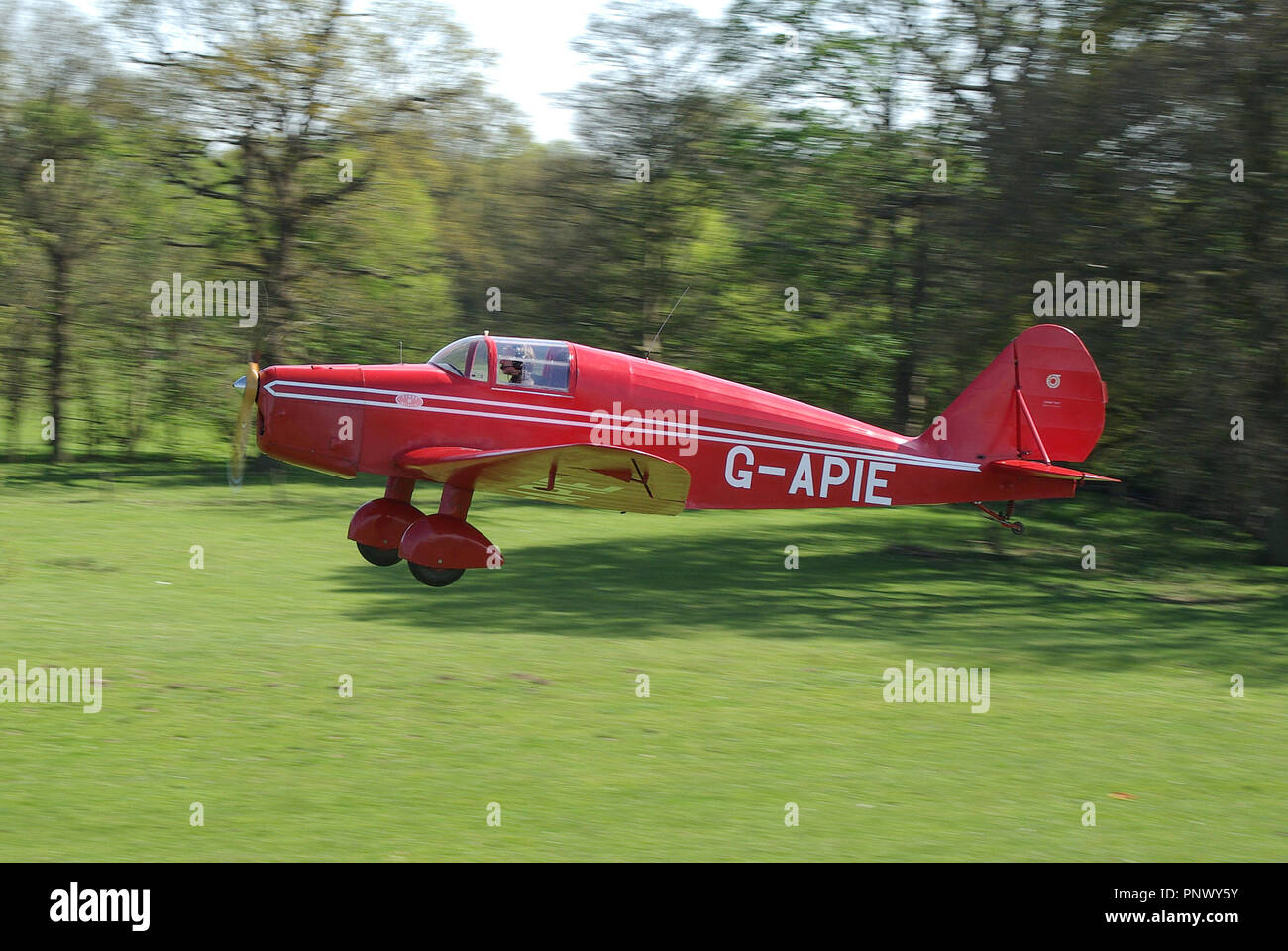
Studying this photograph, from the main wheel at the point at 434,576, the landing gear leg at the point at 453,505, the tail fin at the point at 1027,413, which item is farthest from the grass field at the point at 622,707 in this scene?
the tail fin at the point at 1027,413

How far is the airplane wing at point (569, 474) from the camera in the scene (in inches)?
430

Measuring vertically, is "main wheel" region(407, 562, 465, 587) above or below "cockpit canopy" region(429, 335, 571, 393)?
below

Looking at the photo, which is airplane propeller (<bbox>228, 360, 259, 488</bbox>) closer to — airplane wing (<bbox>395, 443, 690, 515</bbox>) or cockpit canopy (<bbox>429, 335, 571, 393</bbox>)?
airplane wing (<bbox>395, 443, 690, 515</bbox>)

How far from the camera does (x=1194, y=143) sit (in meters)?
15.9

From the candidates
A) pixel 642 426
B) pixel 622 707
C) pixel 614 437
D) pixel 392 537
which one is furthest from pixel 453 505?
pixel 622 707

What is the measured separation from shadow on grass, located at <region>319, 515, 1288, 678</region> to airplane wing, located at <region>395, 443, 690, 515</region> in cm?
132

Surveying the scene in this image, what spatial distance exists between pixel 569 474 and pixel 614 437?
135 centimetres

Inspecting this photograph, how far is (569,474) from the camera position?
1174 centimetres

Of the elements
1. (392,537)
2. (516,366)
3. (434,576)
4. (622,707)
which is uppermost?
(516,366)

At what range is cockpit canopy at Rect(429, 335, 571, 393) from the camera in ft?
41.9

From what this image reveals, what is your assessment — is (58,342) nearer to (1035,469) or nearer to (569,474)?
(569,474)

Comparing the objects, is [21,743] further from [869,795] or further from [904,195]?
[904,195]

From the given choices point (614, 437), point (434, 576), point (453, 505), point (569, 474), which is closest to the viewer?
point (569, 474)

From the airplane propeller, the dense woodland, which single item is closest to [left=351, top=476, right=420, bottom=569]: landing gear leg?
the airplane propeller
